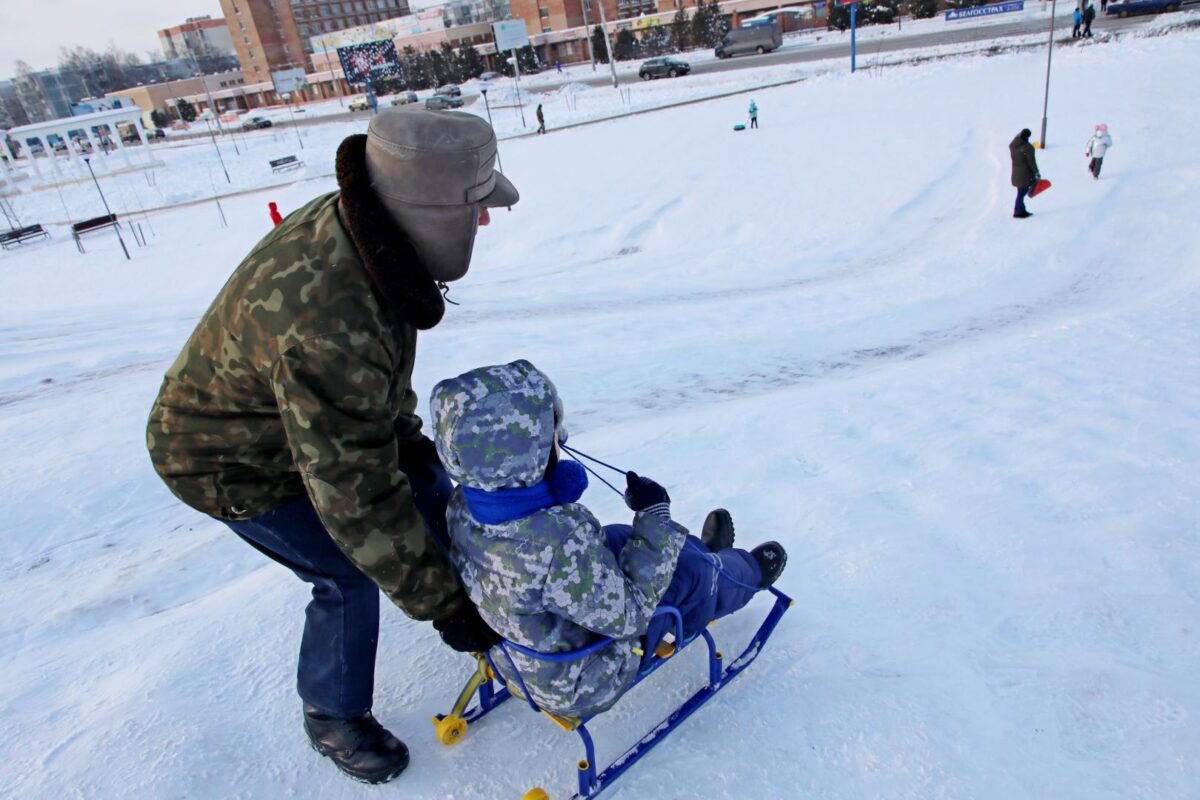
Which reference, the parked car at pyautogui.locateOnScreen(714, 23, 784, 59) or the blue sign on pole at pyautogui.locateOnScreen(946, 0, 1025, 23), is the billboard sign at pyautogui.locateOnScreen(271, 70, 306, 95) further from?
the blue sign on pole at pyautogui.locateOnScreen(946, 0, 1025, 23)

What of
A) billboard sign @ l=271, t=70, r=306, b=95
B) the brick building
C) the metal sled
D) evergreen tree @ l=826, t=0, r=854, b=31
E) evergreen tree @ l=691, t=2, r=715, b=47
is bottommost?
the metal sled

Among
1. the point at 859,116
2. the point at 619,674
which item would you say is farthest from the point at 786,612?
the point at 859,116

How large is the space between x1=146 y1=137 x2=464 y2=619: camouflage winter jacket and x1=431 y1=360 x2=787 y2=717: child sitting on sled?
13cm

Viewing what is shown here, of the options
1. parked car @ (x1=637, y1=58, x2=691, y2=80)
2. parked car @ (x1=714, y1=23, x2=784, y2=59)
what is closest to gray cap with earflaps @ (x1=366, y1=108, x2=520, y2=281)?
parked car @ (x1=637, y1=58, x2=691, y2=80)

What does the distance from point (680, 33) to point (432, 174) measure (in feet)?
179

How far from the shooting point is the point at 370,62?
50656 millimetres

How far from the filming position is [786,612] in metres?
2.67

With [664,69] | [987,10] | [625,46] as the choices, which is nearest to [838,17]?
[987,10]

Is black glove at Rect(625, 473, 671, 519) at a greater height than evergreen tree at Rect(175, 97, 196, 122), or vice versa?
evergreen tree at Rect(175, 97, 196, 122)

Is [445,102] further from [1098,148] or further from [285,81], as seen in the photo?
[1098,148]

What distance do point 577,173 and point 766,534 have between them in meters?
14.1

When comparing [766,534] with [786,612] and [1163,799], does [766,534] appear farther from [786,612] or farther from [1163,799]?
[1163,799]

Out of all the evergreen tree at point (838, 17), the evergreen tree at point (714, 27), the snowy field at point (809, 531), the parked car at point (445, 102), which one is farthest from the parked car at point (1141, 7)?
the parked car at point (445, 102)

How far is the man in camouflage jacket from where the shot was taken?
61.8 inches
